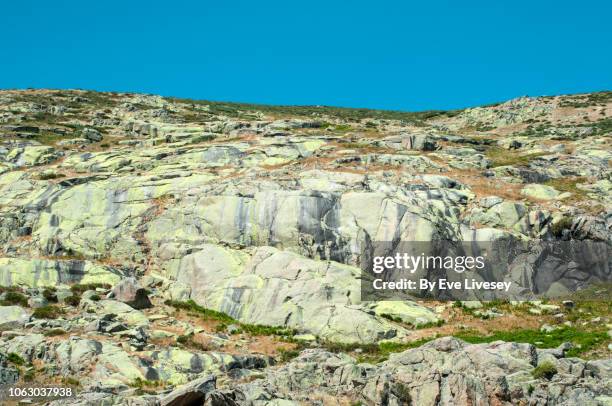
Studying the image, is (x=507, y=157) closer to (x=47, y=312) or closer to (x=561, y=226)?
(x=561, y=226)

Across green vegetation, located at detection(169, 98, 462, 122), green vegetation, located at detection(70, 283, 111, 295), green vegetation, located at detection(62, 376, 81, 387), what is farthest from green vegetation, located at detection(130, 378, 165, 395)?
green vegetation, located at detection(169, 98, 462, 122)

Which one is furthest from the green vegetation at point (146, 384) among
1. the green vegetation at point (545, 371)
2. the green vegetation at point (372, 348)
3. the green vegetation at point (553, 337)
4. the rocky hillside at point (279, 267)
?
the green vegetation at point (553, 337)

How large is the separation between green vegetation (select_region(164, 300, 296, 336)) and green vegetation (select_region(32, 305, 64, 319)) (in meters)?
5.61

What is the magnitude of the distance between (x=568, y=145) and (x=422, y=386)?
4790 centimetres

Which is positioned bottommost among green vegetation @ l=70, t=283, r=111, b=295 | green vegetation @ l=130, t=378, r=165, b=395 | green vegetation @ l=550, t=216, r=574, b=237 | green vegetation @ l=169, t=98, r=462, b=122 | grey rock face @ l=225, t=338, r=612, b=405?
green vegetation @ l=130, t=378, r=165, b=395

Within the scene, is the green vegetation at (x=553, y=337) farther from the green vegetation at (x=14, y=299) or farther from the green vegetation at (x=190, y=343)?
the green vegetation at (x=14, y=299)

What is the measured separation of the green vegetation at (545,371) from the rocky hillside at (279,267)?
0.13ft

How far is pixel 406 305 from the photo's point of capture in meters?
32.8

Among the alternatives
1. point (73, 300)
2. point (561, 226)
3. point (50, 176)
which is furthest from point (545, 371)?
point (50, 176)

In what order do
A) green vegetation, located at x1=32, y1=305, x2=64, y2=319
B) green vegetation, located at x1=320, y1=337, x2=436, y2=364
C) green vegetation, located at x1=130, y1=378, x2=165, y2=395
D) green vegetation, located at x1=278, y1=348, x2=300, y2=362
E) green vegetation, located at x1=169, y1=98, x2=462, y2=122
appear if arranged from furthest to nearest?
green vegetation, located at x1=169, y1=98, x2=462, y2=122, green vegetation, located at x1=32, y1=305, x2=64, y2=319, green vegetation, located at x1=320, y1=337, x2=436, y2=364, green vegetation, located at x1=278, y1=348, x2=300, y2=362, green vegetation, located at x1=130, y1=378, x2=165, y2=395

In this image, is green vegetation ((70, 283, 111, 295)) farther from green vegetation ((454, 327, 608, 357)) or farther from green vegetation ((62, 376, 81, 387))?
green vegetation ((454, 327, 608, 357))

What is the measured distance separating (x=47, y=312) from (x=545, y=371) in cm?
2287

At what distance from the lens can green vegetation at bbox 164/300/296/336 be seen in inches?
1206

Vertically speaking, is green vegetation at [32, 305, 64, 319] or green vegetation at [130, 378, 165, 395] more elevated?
→ green vegetation at [32, 305, 64, 319]
